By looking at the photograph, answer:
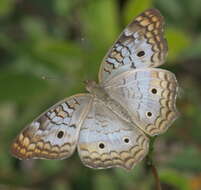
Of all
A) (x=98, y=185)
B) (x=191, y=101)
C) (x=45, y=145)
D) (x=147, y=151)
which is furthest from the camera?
(x=191, y=101)

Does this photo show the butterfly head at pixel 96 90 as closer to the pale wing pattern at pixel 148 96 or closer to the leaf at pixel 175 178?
the pale wing pattern at pixel 148 96

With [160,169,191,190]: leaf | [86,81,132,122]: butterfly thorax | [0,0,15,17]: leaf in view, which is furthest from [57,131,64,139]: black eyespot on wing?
[0,0,15,17]: leaf

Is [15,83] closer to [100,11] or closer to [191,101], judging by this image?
[100,11]

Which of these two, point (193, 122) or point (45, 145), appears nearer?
point (45, 145)

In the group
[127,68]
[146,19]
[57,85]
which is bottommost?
[57,85]

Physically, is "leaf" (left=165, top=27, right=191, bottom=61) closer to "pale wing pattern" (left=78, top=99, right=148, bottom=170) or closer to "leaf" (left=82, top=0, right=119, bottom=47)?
"leaf" (left=82, top=0, right=119, bottom=47)

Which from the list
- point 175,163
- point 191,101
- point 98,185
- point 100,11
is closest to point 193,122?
point 191,101

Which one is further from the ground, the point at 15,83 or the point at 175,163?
the point at 15,83
